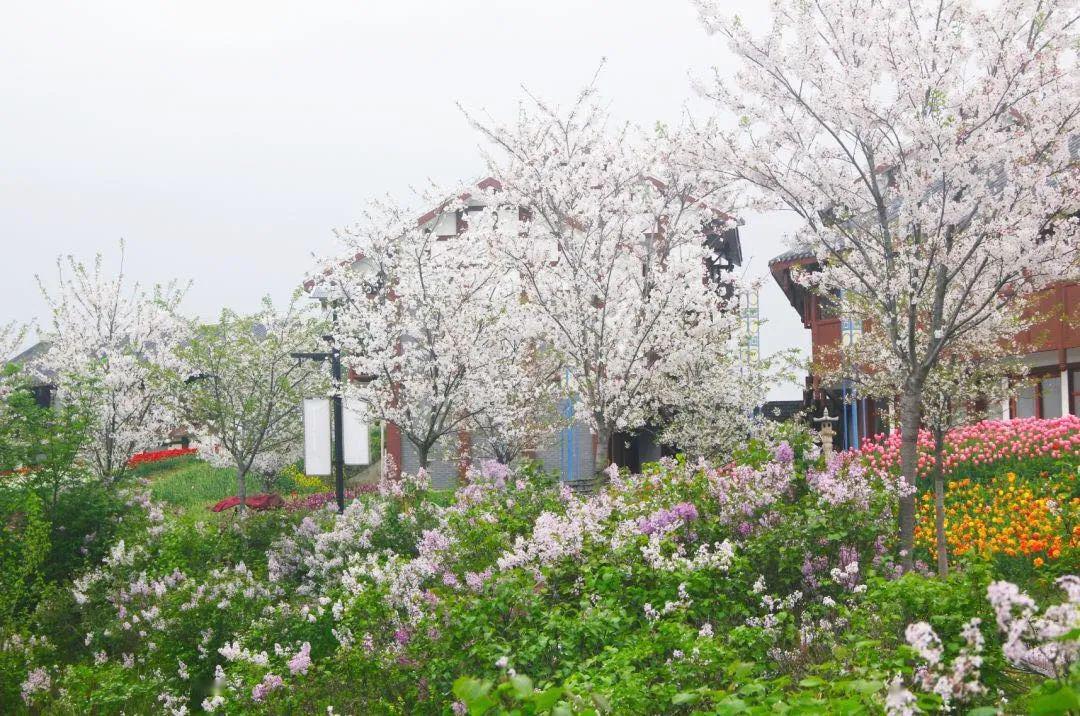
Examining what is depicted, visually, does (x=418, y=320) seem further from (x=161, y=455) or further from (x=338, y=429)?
(x=161, y=455)

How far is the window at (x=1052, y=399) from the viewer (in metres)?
19.6

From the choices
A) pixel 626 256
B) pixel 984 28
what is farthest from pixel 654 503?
pixel 626 256

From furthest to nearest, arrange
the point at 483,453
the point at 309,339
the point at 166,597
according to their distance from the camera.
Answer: the point at 483,453
the point at 309,339
the point at 166,597

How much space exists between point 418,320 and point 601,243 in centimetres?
449

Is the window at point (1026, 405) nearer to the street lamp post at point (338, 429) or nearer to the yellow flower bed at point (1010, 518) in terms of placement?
the yellow flower bed at point (1010, 518)

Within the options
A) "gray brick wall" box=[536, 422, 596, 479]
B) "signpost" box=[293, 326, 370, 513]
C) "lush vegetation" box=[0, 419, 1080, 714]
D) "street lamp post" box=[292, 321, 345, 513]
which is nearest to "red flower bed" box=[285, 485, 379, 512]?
"gray brick wall" box=[536, 422, 596, 479]

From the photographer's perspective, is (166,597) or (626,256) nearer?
(166,597)

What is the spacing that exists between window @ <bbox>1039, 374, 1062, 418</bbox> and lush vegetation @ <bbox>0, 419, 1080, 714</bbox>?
24.5ft

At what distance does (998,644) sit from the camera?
471 cm

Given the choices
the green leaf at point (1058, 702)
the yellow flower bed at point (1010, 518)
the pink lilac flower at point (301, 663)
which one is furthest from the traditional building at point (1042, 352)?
the green leaf at point (1058, 702)

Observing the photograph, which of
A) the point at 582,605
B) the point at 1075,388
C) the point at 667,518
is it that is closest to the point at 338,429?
the point at 667,518

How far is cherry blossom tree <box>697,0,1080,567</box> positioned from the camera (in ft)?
27.8

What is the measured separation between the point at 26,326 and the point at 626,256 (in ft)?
50.1

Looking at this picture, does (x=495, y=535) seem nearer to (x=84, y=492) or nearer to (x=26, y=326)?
(x=84, y=492)
